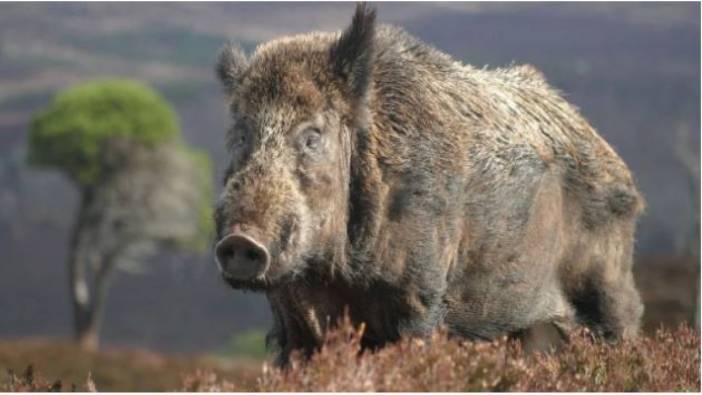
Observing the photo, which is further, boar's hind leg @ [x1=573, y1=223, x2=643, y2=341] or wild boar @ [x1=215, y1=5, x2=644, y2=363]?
boar's hind leg @ [x1=573, y1=223, x2=643, y2=341]

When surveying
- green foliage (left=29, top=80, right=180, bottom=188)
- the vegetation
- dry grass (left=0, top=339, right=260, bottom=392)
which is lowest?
dry grass (left=0, top=339, right=260, bottom=392)

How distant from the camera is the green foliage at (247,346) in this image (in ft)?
159

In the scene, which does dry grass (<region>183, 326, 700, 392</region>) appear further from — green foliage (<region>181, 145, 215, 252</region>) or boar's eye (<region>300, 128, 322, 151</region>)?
green foliage (<region>181, 145, 215, 252</region>)

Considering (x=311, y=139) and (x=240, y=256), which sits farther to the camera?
(x=311, y=139)

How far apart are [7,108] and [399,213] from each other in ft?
144

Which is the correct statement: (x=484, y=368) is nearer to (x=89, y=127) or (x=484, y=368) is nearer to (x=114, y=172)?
(x=89, y=127)

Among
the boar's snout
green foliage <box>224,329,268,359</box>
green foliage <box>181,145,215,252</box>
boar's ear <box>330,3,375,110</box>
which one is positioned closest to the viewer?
the boar's snout

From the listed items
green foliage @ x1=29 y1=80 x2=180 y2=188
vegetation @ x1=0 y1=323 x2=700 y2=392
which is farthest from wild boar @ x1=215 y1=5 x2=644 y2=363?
green foliage @ x1=29 y1=80 x2=180 y2=188

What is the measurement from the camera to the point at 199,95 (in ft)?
178

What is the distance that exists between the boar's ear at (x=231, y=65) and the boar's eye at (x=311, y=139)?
593 millimetres

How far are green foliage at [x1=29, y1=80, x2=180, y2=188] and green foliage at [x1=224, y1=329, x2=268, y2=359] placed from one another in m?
7.98

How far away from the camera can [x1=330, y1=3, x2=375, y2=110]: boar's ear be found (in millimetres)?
7379

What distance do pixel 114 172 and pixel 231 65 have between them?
38.4 meters

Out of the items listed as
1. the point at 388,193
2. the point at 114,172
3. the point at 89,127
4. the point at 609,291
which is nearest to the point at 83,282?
the point at 114,172
